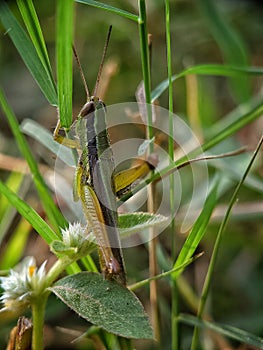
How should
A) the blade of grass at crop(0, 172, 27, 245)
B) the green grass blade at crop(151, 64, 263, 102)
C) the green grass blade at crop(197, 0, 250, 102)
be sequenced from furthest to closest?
the green grass blade at crop(197, 0, 250, 102) → the blade of grass at crop(0, 172, 27, 245) → the green grass blade at crop(151, 64, 263, 102)

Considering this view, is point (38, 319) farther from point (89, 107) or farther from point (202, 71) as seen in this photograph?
point (202, 71)

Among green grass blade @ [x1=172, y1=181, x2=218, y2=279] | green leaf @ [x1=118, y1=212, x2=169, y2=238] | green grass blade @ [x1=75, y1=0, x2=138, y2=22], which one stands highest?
green grass blade @ [x1=75, y1=0, x2=138, y2=22]

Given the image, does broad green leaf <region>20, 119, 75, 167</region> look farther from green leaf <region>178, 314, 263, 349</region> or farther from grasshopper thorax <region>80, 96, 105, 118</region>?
green leaf <region>178, 314, 263, 349</region>

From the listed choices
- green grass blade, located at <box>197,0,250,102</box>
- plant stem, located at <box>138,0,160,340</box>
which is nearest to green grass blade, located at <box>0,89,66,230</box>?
plant stem, located at <box>138,0,160,340</box>

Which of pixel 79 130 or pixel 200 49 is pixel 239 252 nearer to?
pixel 200 49

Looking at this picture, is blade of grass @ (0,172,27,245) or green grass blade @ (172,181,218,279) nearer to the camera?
green grass blade @ (172,181,218,279)

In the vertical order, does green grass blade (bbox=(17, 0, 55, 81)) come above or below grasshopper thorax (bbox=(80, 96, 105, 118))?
above

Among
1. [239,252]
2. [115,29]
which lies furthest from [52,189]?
[115,29]

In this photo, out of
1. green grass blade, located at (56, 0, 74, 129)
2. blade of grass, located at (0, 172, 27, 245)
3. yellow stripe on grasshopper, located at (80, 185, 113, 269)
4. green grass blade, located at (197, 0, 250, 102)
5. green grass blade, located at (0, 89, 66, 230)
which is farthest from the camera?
green grass blade, located at (197, 0, 250, 102)
